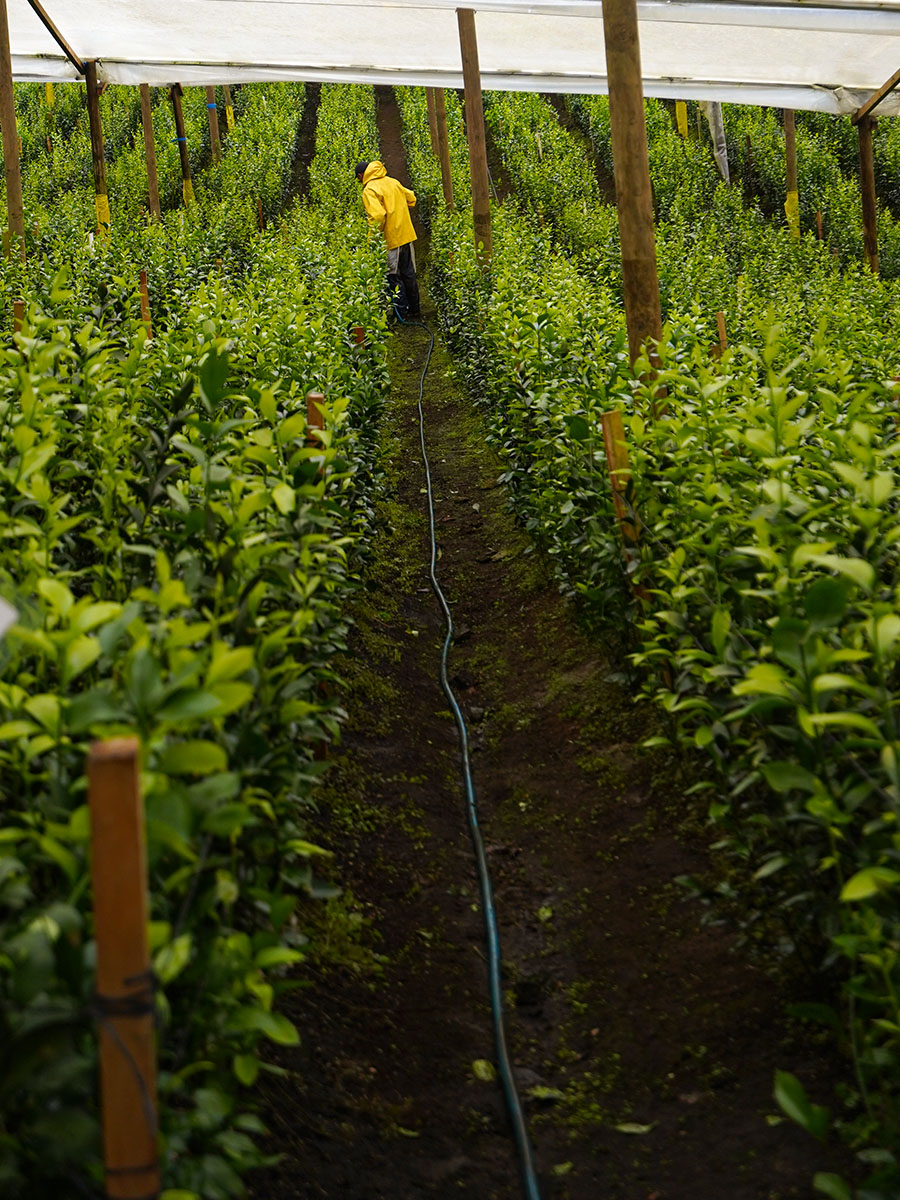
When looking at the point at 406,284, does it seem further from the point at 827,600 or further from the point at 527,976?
the point at 827,600

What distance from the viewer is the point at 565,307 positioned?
6770 millimetres

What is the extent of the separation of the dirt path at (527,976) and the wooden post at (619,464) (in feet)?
2.76

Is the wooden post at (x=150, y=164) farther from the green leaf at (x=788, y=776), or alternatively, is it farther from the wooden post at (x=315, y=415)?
the green leaf at (x=788, y=776)

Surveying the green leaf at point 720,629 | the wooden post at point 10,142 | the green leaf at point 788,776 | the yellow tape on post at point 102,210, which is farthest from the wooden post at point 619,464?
the yellow tape on post at point 102,210

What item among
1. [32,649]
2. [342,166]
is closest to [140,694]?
[32,649]

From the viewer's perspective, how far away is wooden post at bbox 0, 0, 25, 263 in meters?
9.80

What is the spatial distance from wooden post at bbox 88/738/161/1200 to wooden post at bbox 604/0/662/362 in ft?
14.0

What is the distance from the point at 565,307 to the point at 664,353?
243 cm

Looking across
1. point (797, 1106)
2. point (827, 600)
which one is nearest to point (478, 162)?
point (827, 600)

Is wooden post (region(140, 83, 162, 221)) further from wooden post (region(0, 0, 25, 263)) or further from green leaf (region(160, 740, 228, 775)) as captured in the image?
green leaf (region(160, 740, 228, 775))

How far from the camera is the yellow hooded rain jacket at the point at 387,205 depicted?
13.4 meters

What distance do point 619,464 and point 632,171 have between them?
1854 mm

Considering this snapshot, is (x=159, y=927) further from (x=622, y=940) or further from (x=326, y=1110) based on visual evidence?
(x=622, y=940)

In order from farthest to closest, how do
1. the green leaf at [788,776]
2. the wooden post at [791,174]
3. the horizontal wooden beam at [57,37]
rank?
1. the wooden post at [791,174]
2. the horizontal wooden beam at [57,37]
3. the green leaf at [788,776]
